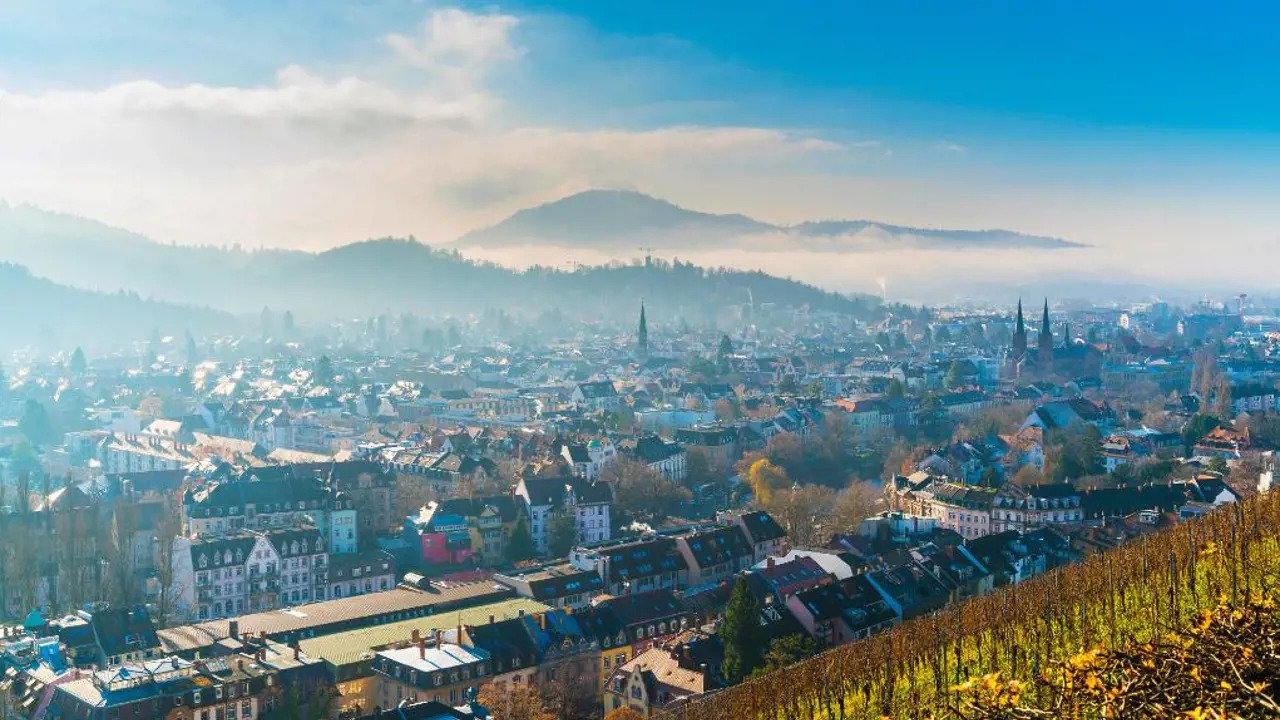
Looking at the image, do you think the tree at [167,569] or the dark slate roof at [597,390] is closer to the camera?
the tree at [167,569]

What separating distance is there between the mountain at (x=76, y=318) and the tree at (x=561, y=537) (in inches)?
3351

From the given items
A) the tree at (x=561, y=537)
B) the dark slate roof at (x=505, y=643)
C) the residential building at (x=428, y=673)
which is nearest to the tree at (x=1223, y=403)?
the tree at (x=561, y=537)

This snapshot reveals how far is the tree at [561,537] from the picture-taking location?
83.8 feet

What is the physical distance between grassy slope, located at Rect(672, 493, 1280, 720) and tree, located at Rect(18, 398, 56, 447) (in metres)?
39.6

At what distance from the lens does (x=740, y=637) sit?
15.8m

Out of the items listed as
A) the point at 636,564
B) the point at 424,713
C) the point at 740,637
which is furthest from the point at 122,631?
the point at 740,637

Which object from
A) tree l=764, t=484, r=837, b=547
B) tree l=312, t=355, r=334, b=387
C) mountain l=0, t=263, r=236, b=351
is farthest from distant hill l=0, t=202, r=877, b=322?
tree l=764, t=484, r=837, b=547

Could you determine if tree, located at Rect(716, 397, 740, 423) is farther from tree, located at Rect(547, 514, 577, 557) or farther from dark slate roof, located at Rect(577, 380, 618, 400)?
tree, located at Rect(547, 514, 577, 557)

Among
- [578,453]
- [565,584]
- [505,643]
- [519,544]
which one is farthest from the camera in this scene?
[578,453]

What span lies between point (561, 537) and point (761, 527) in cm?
405

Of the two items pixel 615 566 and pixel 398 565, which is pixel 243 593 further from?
pixel 615 566

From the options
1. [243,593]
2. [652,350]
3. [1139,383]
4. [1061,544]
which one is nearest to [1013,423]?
[1139,383]

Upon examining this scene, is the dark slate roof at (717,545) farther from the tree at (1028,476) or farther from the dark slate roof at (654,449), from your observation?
the dark slate roof at (654,449)

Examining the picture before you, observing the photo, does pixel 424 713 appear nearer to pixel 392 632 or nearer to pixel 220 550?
pixel 392 632
